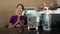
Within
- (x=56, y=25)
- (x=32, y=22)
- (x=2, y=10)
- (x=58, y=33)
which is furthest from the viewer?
(x=2, y=10)

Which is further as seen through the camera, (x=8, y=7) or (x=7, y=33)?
(x=8, y=7)

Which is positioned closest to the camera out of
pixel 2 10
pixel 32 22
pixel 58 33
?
pixel 58 33

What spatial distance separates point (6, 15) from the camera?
11.2 feet

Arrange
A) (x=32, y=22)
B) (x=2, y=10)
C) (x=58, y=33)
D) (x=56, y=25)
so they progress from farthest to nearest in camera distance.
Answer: (x=2, y=10) → (x=56, y=25) → (x=32, y=22) → (x=58, y=33)

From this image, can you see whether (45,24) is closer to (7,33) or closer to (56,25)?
(56,25)

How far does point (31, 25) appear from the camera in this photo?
3.96ft

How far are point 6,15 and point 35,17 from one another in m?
2.31

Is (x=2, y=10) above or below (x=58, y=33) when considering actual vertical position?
above

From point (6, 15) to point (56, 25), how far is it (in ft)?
7.52

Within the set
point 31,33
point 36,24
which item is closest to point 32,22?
point 36,24

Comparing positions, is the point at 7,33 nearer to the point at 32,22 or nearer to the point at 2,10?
the point at 32,22

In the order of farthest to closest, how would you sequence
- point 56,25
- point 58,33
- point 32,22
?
point 56,25 → point 32,22 → point 58,33

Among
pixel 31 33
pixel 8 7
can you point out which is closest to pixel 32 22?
pixel 31 33

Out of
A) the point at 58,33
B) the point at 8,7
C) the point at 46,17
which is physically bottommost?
the point at 58,33
